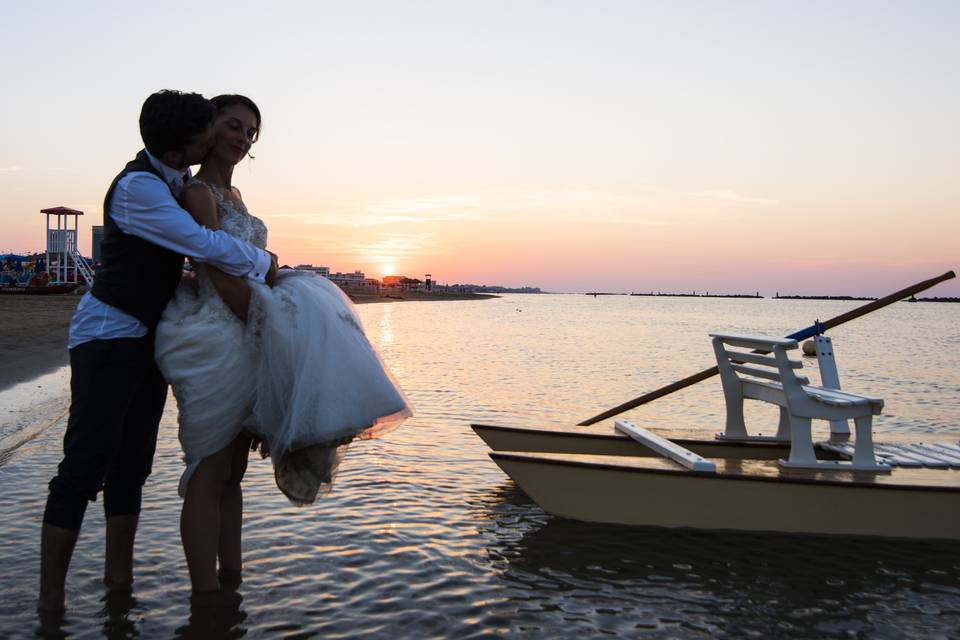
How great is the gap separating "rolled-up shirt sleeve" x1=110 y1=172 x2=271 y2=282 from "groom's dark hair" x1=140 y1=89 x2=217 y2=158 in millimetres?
186

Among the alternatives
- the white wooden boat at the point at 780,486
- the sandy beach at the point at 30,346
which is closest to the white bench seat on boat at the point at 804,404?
the white wooden boat at the point at 780,486

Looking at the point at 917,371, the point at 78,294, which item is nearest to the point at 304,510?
the point at 917,371

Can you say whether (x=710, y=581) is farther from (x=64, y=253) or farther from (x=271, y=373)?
(x=64, y=253)

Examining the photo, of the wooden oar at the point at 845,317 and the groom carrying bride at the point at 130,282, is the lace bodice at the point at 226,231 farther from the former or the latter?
the wooden oar at the point at 845,317

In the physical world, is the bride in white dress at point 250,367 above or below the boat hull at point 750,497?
above

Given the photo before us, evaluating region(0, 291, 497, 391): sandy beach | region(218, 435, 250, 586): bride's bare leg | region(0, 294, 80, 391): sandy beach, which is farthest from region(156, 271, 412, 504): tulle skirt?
region(0, 291, 497, 391): sandy beach

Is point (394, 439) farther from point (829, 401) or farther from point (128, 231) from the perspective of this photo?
point (128, 231)

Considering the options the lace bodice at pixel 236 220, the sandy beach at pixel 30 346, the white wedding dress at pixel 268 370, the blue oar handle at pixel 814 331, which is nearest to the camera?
the white wedding dress at pixel 268 370

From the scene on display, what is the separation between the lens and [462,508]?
655 centimetres

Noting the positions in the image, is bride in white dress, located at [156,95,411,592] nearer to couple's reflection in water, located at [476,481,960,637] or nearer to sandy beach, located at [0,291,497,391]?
couple's reflection in water, located at [476,481,960,637]

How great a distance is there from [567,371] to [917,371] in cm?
1204

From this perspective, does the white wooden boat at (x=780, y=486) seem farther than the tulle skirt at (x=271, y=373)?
Yes

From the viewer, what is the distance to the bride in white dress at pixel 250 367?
329 cm

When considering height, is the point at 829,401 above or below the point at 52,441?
above
